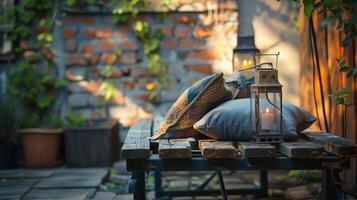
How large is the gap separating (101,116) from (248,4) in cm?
171

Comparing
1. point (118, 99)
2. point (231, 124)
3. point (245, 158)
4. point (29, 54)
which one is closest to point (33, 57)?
point (29, 54)

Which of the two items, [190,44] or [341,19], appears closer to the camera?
[341,19]

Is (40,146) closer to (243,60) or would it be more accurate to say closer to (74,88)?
(74,88)

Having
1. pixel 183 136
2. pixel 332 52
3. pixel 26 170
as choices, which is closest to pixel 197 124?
pixel 183 136

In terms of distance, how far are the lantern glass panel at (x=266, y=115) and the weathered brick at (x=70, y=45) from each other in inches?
125

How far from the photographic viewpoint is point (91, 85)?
521cm

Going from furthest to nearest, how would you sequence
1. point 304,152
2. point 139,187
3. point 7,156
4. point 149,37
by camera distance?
1. point 149,37
2. point 7,156
3. point 139,187
4. point 304,152

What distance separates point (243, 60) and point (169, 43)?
187cm

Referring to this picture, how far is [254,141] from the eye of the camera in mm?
2293

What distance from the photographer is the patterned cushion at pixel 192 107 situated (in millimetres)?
2453

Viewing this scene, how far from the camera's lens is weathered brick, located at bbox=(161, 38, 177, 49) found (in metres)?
5.23

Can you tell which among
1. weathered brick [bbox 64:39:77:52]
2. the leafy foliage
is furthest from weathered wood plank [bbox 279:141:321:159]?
weathered brick [bbox 64:39:77:52]

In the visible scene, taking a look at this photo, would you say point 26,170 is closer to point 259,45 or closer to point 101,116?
point 101,116

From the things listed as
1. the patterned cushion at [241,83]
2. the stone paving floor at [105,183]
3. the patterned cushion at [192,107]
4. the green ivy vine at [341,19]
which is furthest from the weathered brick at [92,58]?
the patterned cushion at [192,107]
